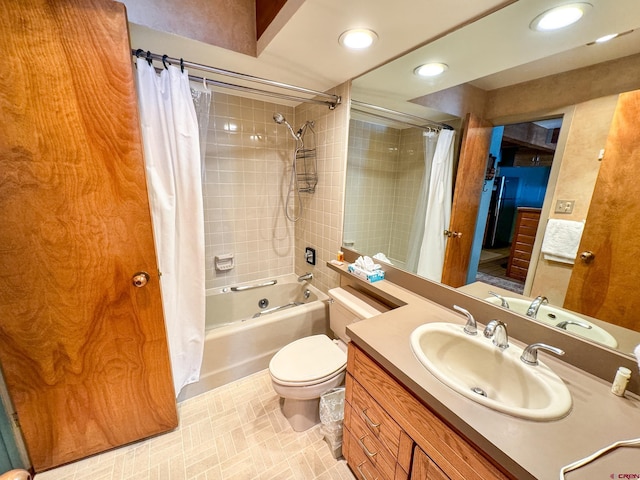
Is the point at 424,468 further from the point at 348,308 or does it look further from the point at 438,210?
the point at 438,210

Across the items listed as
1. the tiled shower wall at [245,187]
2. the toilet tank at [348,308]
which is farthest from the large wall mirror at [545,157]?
the tiled shower wall at [245,187]

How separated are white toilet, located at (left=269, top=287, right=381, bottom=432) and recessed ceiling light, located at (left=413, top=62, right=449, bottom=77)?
1.40 metres

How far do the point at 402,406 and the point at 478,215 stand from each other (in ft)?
3.16

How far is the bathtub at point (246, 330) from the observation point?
5.48ft

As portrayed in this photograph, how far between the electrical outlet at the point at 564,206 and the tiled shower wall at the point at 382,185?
2.47 feet

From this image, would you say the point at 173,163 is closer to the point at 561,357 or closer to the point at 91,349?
the point at 91,349

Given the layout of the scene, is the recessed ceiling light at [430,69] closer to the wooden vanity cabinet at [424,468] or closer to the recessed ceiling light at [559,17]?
the recessed ceiling light at [559,17]

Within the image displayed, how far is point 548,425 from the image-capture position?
623 millimetres

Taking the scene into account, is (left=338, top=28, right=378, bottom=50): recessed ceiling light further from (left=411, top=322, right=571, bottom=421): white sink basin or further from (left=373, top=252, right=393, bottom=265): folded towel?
(left=411, top=322, right=571, bottom=421): white sink basin

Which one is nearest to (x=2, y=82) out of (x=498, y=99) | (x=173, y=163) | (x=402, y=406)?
(x=173, y=163)

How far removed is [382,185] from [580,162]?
1.10m

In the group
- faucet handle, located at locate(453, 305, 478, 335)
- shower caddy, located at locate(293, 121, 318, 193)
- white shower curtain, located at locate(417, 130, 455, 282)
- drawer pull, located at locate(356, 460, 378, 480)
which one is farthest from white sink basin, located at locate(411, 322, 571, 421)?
shower caddy, located at locate(293, 121, 318, 193)

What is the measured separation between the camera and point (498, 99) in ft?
3.51

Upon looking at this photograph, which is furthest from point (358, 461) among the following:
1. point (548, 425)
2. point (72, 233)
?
point (72, 233)
